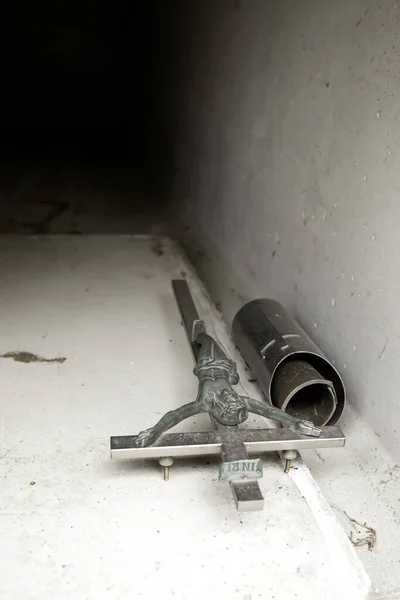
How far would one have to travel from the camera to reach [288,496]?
1.01 m

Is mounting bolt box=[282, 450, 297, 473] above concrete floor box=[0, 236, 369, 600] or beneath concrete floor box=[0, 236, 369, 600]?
above

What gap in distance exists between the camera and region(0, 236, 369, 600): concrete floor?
32.7 inches

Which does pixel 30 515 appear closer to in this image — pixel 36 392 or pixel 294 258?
pixel 36 392

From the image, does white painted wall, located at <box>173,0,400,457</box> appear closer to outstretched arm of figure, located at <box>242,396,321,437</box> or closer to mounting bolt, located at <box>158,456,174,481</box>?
outstretched arm of figure, located at <box>242,396,321,437</box>

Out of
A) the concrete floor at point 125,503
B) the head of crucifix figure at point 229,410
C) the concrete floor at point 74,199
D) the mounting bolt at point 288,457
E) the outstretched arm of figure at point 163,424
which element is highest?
the head of crucifix figure at point 229,410

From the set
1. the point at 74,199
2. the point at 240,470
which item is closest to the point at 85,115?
the point at 74,199

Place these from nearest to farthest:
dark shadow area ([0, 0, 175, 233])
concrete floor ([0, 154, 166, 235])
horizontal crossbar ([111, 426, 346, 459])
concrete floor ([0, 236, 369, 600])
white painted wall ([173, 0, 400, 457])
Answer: concrete floor ([0, 236, 369, 600]) < horizontal crossbar ([111, 426, 346, 459]) < white painted wall ([173, 0, 400, 457]) < concrete floor ([0, 154, 166, 235]) < dark shadow area ([0, 0, 175, 233])

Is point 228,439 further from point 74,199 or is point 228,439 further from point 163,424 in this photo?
point 74,199

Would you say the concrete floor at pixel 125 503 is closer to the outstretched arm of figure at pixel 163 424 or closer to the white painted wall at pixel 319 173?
the outstretched arm of figure at pixel 163 424

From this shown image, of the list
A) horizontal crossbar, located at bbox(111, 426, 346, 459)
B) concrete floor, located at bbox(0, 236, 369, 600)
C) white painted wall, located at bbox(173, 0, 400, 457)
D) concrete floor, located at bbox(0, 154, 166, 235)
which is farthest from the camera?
concrete floor, located at bbox(0, 154, 166, 235)

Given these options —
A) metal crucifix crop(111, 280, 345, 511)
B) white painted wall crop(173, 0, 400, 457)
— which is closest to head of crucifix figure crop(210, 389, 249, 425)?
metal crucifix crop(111, 280, 345, 511)

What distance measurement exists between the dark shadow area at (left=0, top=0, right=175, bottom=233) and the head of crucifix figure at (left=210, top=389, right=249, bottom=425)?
2.37m

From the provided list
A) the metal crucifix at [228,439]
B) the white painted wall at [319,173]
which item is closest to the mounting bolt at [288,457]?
the metal crucifix at [228,439]

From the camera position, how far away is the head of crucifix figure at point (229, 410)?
3.45 ft
